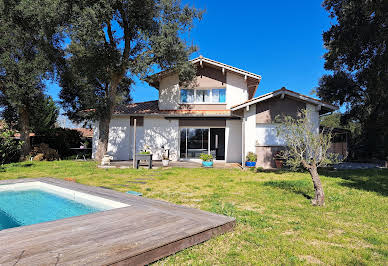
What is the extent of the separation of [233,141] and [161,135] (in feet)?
17.6

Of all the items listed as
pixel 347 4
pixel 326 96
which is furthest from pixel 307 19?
pixel 347 4

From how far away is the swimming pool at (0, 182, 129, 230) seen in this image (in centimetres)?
554

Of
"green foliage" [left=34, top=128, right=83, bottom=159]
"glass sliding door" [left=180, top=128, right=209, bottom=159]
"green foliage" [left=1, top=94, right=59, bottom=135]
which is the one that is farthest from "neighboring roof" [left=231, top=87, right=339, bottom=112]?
"green foliage" [left=34, top=128, right=83, bottom=159]

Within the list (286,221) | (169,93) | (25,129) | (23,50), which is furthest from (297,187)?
(23,50)

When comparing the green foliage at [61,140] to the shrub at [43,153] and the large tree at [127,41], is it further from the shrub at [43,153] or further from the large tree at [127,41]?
the large tree at [127,41]

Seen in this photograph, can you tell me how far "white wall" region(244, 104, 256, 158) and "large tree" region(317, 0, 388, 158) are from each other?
24.4 feet

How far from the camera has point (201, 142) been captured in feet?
56.0

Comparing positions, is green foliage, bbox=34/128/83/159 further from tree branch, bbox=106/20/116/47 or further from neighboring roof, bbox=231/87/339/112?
neighboring roof, bbox=231/87/339/112

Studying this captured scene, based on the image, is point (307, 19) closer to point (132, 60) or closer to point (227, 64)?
point (227, 64)

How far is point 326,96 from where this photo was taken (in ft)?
73.8

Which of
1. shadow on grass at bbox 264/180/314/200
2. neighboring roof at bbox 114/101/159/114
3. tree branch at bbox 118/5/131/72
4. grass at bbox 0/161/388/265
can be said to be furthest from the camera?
neighboring roof at bbox 114/101/159/114

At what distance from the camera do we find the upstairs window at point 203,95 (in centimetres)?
1737

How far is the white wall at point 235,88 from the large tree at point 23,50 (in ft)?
38.8

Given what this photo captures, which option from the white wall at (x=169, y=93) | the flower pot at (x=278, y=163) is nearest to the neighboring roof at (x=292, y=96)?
the flower pot at (x=278, y=163)
